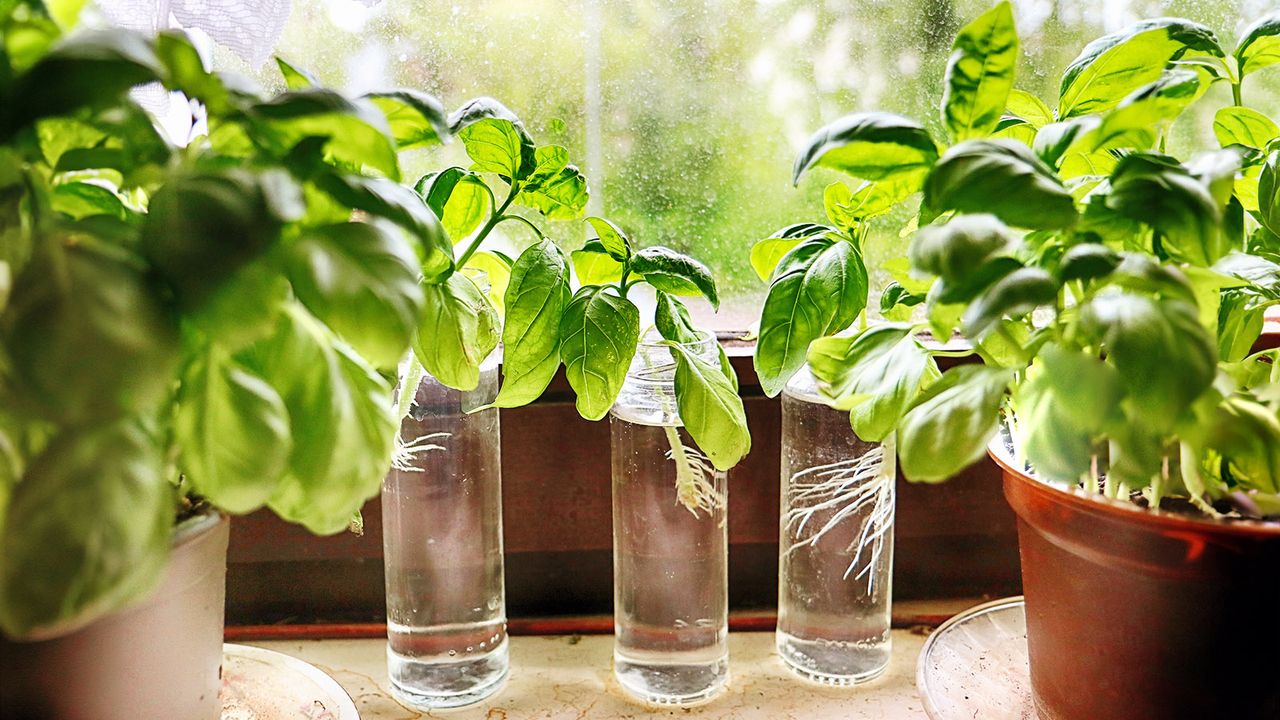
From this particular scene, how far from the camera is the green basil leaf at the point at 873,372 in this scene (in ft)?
1.90

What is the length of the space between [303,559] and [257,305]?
57 cm

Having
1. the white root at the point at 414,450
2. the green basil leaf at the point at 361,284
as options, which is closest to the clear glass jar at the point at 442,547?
the white root at the point at 414,450

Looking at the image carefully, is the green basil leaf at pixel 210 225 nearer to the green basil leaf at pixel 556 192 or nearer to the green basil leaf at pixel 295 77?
the green basil leaf at pixel 295 77

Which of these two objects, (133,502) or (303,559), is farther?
(303,559)

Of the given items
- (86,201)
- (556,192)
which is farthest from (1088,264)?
(86,201)

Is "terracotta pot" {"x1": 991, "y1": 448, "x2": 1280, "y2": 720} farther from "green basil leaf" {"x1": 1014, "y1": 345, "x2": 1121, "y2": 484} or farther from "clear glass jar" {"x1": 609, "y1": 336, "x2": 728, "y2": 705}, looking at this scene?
"clear glass jar" {"x1": 609, "y1": 336, "x2": 728, "y2": 705}

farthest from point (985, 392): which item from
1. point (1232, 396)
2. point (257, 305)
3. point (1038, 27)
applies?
point (1038, 27)

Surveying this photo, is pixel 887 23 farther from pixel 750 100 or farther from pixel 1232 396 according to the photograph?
pixel 1232 396

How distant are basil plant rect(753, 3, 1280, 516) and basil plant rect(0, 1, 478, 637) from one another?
0.25 meters

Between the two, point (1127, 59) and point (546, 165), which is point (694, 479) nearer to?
point (546, 165)

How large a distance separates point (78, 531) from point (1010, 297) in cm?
39

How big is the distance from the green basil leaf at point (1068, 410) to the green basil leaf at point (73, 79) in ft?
1.36

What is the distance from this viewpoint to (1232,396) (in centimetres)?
49

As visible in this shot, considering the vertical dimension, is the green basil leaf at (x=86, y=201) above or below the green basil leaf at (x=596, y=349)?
above
